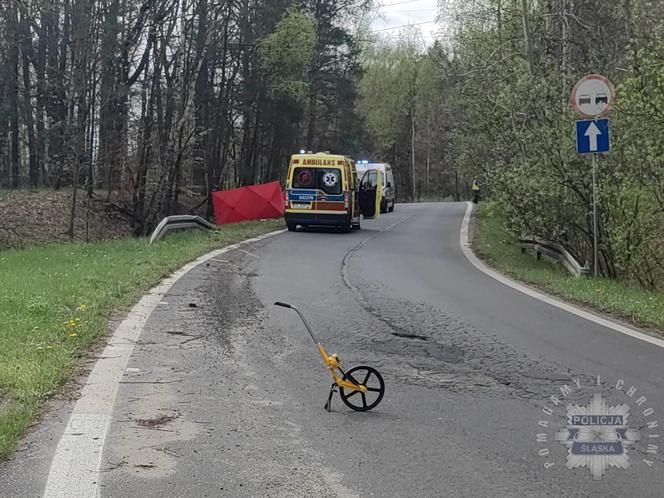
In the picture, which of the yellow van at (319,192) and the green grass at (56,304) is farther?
the yellow van at (319,192)

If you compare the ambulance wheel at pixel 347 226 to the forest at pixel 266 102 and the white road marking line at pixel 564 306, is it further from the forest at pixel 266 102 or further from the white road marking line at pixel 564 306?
the white road marking line at pixel 564 306

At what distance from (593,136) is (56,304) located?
8.62 metres

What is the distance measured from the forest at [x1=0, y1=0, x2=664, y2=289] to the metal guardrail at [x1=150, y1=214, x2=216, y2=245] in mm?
4688

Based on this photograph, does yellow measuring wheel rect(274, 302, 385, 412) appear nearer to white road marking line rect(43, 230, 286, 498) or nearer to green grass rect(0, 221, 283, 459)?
white road marking line rect(43, 230, 286, 498)

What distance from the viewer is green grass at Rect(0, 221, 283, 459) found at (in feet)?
17.8

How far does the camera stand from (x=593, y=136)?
11984 mm

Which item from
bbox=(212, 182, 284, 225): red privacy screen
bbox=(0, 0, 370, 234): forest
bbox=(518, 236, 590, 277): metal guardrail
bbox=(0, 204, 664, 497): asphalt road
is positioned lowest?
bbox=(0, 204, 664, 497): asphalt road

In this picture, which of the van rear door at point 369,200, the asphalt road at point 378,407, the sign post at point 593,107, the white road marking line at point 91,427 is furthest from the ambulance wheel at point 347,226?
the white road marking line at point 91,427

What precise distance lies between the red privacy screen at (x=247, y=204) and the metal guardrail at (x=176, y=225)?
4.47 m

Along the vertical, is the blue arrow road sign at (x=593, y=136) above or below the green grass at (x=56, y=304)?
above

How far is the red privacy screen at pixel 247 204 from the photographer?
26592 millimetres

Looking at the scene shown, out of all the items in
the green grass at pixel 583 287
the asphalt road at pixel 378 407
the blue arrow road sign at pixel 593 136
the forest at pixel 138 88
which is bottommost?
the asphalt road at pixel 378 407

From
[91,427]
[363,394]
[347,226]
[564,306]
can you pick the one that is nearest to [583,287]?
[564,306]

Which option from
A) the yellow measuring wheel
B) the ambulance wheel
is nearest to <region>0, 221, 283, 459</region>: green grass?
the yellow measuring wheel
